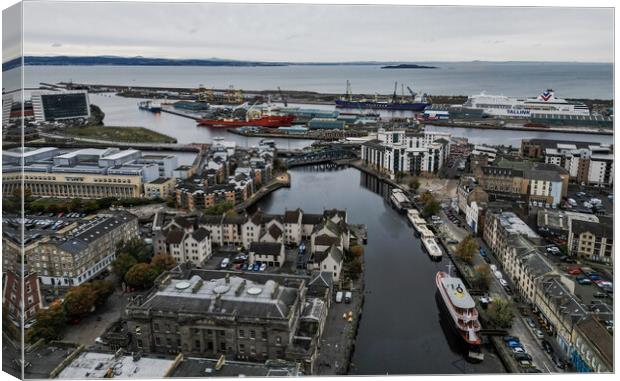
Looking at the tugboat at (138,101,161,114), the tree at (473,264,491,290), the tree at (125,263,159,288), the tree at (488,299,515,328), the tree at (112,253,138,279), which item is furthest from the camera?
the tugboat at (138,101,161,114)

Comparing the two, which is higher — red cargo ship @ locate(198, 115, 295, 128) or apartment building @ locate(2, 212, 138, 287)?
red cargo ship @ locate(198, 115, 295, 128)

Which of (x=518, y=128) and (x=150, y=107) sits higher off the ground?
(x=150, y=107)

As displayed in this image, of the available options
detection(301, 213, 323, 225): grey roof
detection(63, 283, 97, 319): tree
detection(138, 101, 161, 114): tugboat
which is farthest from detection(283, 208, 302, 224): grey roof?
detection(138, 101, 161, 114): tugboat

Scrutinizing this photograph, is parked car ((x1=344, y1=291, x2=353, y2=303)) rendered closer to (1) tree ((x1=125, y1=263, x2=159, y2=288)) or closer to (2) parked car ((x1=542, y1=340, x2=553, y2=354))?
(2) parked car ((x1=542, y1=340, x2=553, y2=354))

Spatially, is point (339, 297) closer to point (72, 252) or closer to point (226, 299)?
point (226, 299)

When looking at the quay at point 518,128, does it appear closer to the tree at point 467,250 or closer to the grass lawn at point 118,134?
the grass lawn at point 118,134

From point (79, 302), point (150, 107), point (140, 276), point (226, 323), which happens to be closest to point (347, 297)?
point (226, 323)

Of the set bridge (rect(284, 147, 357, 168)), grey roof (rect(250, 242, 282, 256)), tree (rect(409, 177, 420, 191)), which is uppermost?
bridge (rect(284, 147, 357, 168))

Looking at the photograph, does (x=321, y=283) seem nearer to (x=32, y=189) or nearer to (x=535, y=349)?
(x=535, y=349)

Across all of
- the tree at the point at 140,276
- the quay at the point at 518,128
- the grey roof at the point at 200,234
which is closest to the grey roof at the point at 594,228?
the grey roof at the point at 200,234
